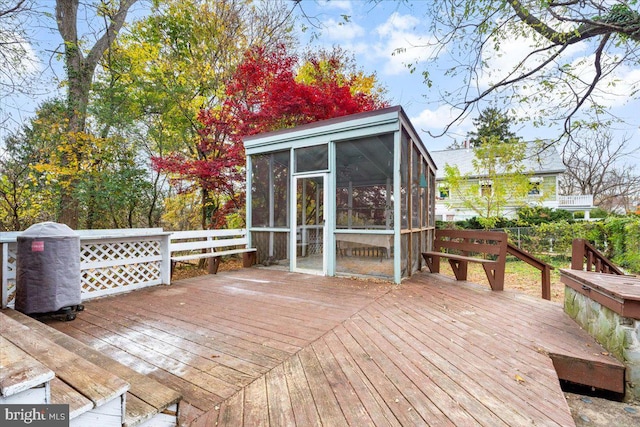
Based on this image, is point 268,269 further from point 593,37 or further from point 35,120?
point 593,37

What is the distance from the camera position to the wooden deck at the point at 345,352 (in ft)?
5.22

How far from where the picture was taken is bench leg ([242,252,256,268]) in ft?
20.6

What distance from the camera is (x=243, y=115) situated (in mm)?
7723

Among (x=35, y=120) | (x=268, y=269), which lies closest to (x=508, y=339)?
(x=268, y=269)

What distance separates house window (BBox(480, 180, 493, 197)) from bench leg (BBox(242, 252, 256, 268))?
28.1 ft

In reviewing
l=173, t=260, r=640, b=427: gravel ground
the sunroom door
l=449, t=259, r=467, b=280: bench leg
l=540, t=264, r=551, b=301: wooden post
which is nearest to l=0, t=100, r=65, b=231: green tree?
the sunroom door

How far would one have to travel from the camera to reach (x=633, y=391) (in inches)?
87.0

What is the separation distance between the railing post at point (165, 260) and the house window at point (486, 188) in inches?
403

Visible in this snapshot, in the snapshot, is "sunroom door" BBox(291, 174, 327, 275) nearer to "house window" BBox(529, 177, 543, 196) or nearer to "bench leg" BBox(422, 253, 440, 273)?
"bench leg" BBox(422, 253, 440, 273)

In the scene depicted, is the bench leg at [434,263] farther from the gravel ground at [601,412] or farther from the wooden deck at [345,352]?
the gravel ground at [601,412]

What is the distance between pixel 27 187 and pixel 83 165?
1.09 m

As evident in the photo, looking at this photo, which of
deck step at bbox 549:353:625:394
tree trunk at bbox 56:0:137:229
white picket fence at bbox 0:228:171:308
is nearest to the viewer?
deck step at bbox 549:353:625:394

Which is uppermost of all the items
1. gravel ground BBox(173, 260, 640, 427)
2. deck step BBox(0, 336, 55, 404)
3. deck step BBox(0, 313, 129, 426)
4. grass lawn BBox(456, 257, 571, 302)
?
deck step BBox(0, 336, 55, 404)

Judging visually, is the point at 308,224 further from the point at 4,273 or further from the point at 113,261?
the point at 4,273
